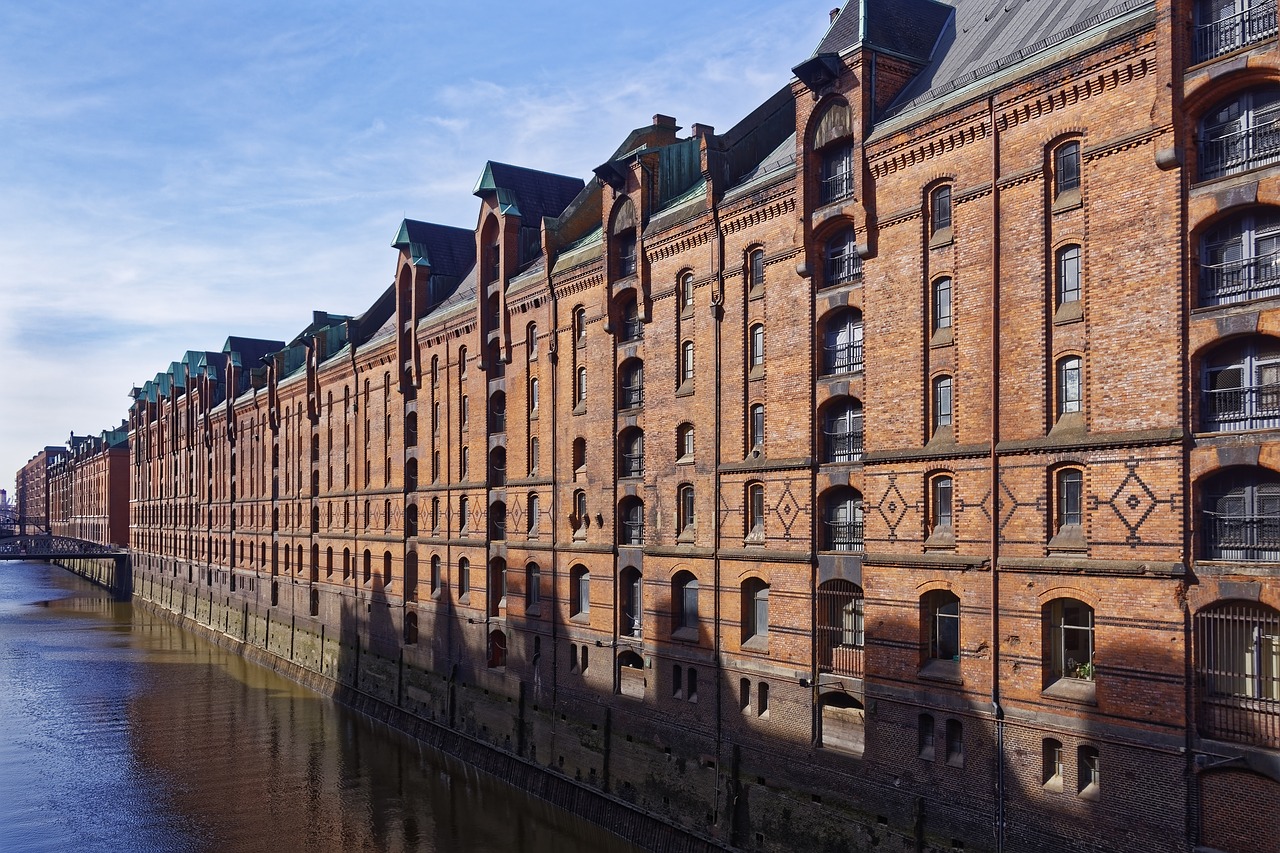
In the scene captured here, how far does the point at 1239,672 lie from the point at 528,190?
30.0m

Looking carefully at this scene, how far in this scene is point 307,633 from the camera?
54.7 m

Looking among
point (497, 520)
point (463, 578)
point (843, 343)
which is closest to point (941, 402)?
point (843, 343)

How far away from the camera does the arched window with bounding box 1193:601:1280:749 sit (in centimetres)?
1617

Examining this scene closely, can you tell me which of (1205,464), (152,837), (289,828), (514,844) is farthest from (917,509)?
(152,837)

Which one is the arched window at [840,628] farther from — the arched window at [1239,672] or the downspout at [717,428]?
the arched window at [1239,672]

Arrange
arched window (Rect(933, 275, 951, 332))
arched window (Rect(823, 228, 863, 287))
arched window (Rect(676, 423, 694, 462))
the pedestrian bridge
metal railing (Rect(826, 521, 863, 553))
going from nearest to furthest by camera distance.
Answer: arched window (Rect(933, 275, 951, 332)) → metal railing (Rect(826, 521, 863, 553)) → arched window (Rect(823, 228, 863, 287)) → arched window (Rect(676, 423, 694, 462)) → the pedestrian bridge

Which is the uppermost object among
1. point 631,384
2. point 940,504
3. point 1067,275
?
point 1067,275

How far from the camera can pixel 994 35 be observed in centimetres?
2294

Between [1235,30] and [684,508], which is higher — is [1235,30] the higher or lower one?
the higher one

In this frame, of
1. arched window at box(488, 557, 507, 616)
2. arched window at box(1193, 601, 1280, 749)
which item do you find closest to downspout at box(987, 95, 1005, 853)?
arched window at box(1193, 601, 1280, 749)

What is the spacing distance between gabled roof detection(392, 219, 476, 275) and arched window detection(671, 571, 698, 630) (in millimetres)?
22041

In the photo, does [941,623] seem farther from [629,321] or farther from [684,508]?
[629,321]

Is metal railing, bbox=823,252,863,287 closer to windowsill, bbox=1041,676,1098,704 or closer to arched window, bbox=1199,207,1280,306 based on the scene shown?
arched window, bbox=1199,207,1280,306

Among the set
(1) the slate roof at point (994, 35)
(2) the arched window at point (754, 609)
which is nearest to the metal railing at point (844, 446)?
(2) the arched window at point (754, 609)
